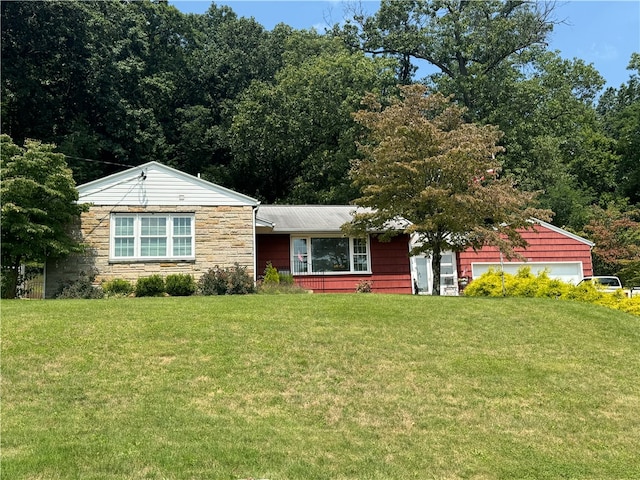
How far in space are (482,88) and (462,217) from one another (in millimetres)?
21346

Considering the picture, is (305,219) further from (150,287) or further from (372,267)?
(150,287)

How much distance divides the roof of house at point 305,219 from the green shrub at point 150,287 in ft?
12.7

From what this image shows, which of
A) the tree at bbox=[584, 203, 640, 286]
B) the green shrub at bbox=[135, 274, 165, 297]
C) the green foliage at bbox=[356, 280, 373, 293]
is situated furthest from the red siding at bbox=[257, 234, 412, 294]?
the tree at bbox=[584, 203, 640, 286]

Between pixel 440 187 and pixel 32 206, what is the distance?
11.6 metres

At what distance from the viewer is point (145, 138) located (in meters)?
33.6

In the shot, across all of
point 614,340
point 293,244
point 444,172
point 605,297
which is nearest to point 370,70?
point 293,244

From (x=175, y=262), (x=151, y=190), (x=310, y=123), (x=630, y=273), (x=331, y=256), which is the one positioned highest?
(x=310, y=123)

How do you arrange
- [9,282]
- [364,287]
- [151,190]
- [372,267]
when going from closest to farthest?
[9,282], [151,190], [364,287], [372,267]

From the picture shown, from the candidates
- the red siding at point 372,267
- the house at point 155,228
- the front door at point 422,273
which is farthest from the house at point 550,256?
the house at point 155,228

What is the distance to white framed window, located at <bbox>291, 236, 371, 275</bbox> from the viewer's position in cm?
2008

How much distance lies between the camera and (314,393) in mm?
7285

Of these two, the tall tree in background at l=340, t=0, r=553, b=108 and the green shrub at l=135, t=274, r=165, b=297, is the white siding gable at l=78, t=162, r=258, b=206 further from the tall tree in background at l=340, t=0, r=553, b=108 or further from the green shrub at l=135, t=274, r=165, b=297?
the tall tree in background at l=340, t=0, r=553, b=108

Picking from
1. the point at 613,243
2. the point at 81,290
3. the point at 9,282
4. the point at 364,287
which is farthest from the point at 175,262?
the point at 613,243

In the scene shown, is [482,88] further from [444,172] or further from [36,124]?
[36,124]
